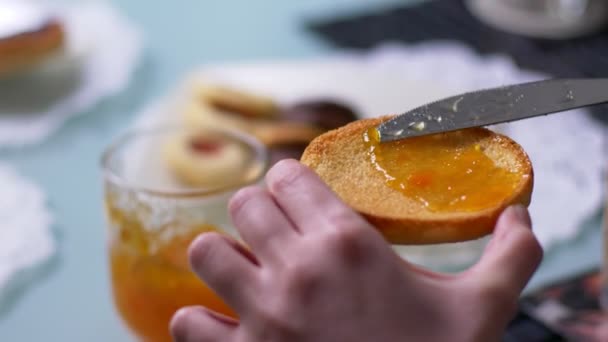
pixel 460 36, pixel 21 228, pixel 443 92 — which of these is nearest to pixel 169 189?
pixel 21 228

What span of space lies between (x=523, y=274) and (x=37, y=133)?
0.70m

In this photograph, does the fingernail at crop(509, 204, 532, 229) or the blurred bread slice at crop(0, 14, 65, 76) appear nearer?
the fingernail at crop(509, 204, 532, 229)

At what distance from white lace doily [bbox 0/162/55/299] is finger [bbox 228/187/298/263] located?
42 centimetres

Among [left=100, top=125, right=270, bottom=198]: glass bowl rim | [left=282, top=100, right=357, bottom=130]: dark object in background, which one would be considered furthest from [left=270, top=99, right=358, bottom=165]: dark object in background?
[left=100, top=125, right=270, bottom=198]: glass bowl rim

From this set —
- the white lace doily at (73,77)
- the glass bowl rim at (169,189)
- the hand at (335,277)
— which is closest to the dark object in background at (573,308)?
the glass bowl rim at (169,189)

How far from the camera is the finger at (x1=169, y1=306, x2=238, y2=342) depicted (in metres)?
0.29

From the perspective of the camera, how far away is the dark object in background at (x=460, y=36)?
3.28ft

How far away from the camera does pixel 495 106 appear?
0.31 m

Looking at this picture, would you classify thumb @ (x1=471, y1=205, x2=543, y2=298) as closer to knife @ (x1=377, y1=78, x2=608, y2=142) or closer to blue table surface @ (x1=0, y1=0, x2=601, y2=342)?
knife @ (x1=377, y1=78, x2=608, y2=142)

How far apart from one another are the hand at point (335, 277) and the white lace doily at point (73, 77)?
0.64m

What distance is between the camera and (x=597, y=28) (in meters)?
1.09

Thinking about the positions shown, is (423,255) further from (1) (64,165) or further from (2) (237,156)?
(1) (64,165)

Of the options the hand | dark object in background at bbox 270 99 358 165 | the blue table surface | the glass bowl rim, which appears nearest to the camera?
the hand

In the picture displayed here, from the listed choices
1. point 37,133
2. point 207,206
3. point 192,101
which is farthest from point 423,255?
point 37,133
